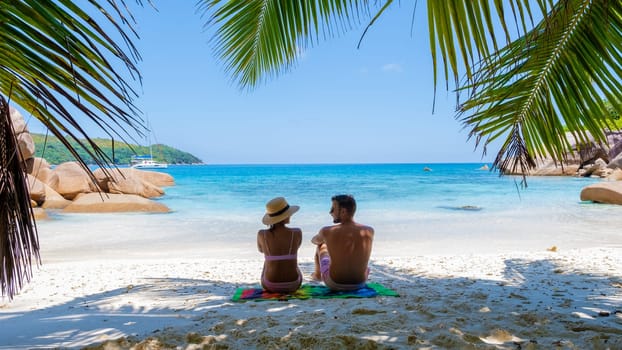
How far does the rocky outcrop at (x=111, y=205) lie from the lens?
14.1m

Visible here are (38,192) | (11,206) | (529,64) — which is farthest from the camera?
(38,192)

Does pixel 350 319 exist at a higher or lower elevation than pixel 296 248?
lower

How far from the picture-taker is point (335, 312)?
3316mm

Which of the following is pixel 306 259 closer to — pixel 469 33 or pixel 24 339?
pixel 24 339

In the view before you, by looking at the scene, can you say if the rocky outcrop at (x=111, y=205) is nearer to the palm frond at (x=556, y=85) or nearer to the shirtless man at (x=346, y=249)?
the shirtless man at (x=346, y=249)

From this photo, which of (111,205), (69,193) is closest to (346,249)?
(111,205)

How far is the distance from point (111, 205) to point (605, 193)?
15.9m

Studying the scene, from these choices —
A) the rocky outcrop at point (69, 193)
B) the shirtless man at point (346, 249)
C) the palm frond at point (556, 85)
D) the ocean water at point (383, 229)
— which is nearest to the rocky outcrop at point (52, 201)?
the rocky outcrop at point (69, 193)

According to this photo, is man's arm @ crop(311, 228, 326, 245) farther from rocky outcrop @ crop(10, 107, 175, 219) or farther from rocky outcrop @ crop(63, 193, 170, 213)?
rocky outcrop @ crop(63, 193, 170, 213)

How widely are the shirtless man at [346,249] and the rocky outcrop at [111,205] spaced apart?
38.8ft

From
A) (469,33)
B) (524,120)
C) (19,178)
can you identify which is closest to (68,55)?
(19,178)

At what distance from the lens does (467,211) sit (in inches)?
614

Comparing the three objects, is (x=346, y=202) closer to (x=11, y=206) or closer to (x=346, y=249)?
(x=346, y=249)

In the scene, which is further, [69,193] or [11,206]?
[69,193]
